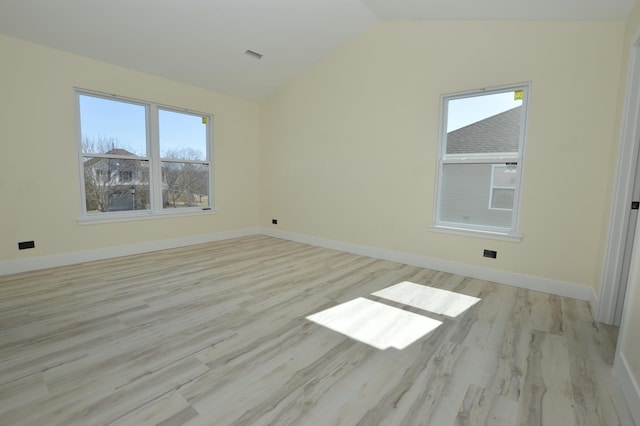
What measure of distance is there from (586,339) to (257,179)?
5375 millimetres

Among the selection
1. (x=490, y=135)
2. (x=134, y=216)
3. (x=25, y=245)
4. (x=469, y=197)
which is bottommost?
(x=25, y=245)

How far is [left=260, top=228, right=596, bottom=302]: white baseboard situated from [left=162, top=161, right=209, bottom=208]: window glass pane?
2.17 meters

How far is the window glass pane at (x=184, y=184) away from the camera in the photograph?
4941 millimetres

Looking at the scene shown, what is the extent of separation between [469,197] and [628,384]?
8.04 ft

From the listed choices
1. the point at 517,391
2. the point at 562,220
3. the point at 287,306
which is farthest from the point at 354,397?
the point at 562,220

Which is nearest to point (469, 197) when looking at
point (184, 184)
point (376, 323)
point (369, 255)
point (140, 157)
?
point (369, 255)

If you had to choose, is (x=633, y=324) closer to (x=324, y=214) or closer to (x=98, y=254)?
(x=324, y=214)

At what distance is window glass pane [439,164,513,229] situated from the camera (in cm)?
364

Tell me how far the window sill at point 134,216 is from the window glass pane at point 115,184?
0.36 feet

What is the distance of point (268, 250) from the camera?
4.93 m

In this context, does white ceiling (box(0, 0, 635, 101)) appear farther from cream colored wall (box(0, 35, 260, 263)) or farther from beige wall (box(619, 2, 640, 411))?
beige wall (box(619, 2, 640, 411))

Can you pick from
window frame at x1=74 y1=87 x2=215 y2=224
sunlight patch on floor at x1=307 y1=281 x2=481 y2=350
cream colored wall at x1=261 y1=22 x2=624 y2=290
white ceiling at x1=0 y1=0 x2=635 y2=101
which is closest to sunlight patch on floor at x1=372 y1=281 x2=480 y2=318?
sunlight patch on floor at x1=307 y1=281 x2=481 y2=350

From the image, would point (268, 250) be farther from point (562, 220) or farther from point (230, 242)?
point (562, 220)

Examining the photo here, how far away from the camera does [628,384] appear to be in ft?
5.38
